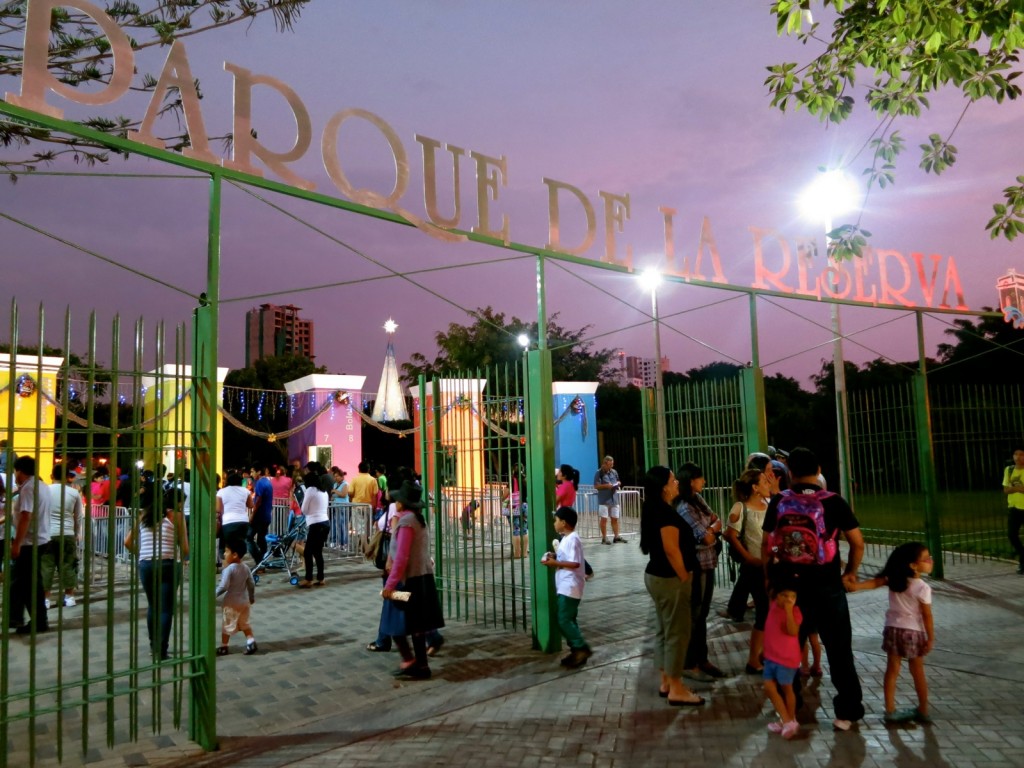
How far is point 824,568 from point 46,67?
552 cm

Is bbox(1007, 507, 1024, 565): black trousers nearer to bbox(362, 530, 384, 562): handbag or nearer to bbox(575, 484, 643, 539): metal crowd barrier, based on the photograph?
bbox(575, 484, 643, 539): metal crowd barrier

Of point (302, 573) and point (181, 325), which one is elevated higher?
point (181, 325)

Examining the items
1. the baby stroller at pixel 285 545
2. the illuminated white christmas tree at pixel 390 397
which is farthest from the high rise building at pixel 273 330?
the baby stroller at pixel 285 545

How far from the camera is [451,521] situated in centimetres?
852

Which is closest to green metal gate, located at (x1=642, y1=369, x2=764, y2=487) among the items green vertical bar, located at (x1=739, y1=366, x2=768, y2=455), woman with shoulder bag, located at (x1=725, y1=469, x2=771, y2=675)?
green vertical bar, located at (x1=739, y1=366, x2=768, y2=455)

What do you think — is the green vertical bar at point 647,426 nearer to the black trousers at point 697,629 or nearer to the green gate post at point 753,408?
the green gate post at point 753,408

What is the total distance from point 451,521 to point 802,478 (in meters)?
4.50

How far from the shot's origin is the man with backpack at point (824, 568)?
4711 mm

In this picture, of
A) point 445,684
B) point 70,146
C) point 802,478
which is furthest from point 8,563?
point 70,146

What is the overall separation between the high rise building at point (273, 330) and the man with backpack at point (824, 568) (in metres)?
54.2

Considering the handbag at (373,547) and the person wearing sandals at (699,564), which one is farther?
the handbag at (373,547)

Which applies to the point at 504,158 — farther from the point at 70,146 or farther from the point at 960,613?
the point at 960,613

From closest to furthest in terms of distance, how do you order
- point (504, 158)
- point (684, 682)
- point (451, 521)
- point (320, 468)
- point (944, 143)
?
point (684, 682)
point (504, 158)
point (944, 143)
point (451, 521)
point (320, 468)

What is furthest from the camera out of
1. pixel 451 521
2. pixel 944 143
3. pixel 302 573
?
pixel 302 573
